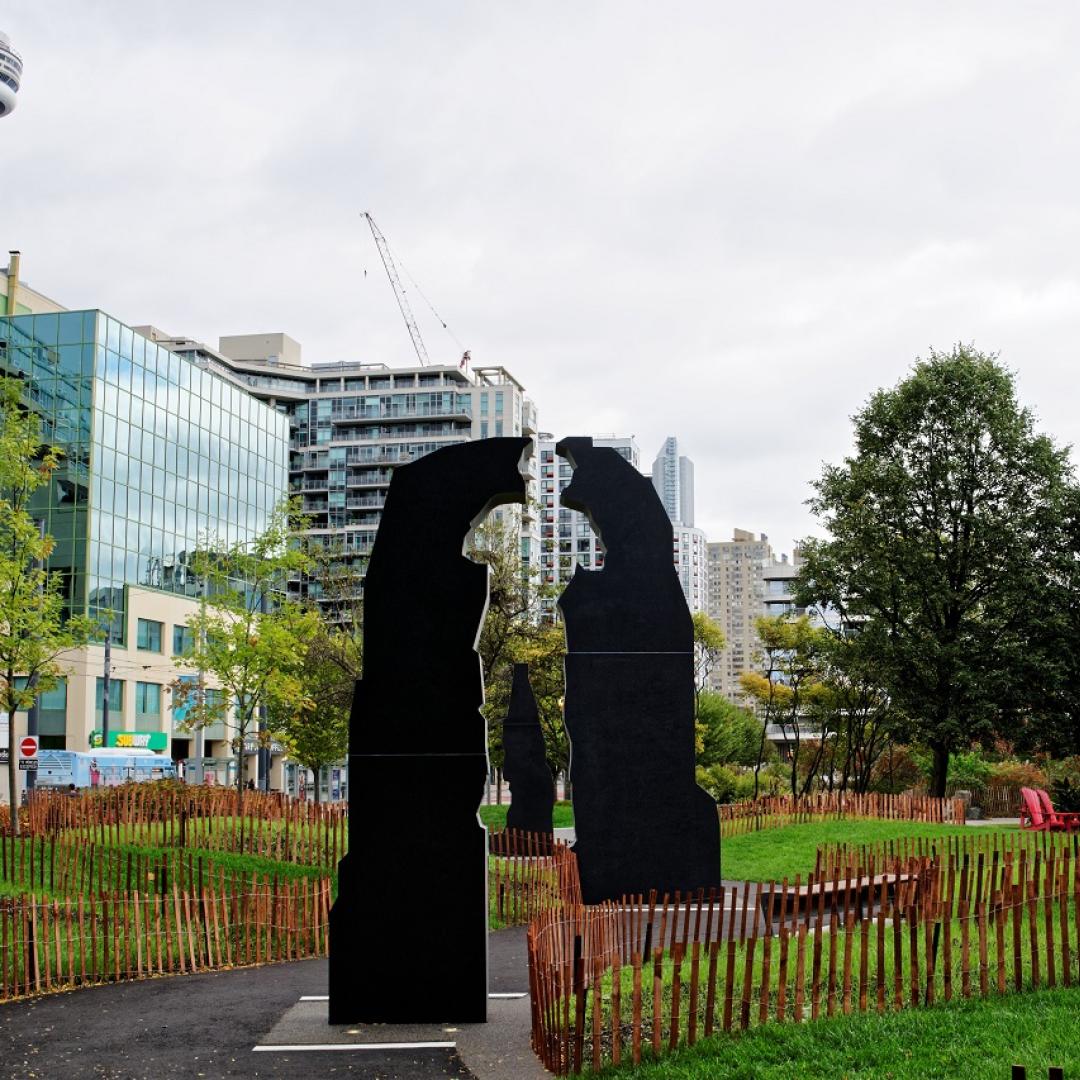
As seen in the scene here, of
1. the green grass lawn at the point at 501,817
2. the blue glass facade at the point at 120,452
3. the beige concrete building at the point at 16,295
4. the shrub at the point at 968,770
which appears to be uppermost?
the beige concrete building at the point at 16,295

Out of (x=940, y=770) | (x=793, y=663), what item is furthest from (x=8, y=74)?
(x=940, y=770)

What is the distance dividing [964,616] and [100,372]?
3887 centimetres

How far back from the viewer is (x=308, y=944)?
14.3 m

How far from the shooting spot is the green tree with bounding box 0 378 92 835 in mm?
24391

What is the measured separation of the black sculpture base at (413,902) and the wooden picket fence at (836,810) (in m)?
17.1

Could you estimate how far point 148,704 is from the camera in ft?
185

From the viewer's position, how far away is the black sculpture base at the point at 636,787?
1623cm

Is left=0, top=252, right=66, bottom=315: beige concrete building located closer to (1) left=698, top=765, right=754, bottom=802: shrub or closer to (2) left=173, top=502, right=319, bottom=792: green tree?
(2) left=173, top=502, right=319, bottom=792: green tree

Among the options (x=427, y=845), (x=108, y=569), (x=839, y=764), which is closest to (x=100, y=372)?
(x=108, y=569)

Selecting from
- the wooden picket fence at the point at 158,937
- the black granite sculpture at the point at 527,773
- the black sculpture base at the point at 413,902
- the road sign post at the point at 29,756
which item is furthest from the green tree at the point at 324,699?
the black sculpture base at the point at 413,902

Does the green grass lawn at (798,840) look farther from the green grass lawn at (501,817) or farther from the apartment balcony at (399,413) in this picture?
the apartment balcony at (399,413)

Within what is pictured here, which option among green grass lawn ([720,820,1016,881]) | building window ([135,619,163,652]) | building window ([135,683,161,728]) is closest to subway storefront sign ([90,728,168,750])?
building window ([135,683,161,728])

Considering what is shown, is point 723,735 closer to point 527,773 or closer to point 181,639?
point 181,639

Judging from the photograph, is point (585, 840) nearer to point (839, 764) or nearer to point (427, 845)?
point (427, 845)
